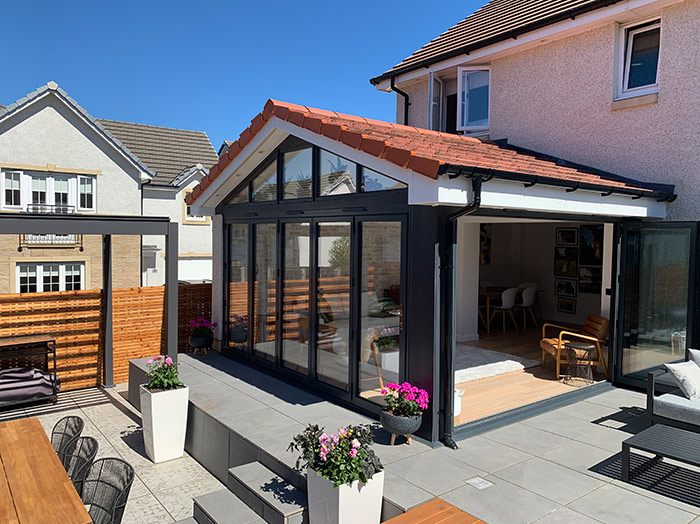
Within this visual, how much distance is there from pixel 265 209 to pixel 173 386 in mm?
3729

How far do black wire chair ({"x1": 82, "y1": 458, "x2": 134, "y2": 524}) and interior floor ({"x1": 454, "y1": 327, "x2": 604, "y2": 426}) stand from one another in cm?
400

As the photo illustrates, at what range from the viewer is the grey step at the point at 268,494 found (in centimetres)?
520

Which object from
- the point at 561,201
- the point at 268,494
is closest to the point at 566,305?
the point at 561,201

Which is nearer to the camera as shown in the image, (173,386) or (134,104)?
(173,386)

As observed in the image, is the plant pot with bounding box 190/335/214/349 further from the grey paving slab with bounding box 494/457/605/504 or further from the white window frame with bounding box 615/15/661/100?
the white window frame with bounding box 615/15/661/100

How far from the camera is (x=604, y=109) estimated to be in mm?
9680

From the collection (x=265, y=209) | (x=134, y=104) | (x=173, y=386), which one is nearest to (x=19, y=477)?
(x=173, y=386)

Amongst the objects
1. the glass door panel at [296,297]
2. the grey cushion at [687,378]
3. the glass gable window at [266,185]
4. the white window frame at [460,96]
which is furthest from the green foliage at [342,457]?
the white window frame at [460,96]

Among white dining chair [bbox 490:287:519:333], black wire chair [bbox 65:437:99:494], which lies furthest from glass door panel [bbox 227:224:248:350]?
white dining chair [bbox 490:287:519:333]

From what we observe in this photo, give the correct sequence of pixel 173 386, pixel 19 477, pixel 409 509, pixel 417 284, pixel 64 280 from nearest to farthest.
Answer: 1. pixel 19 477
2. pixel 409 509
3. pixel 417 284
4. pixel 173 386
5. pixel 64 280

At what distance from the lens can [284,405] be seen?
792cm

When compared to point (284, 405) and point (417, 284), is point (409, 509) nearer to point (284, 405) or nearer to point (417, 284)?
point (417, 284)

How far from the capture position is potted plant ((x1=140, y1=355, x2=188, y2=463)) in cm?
755

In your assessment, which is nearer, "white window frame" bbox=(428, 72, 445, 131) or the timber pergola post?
the timber pergola post
